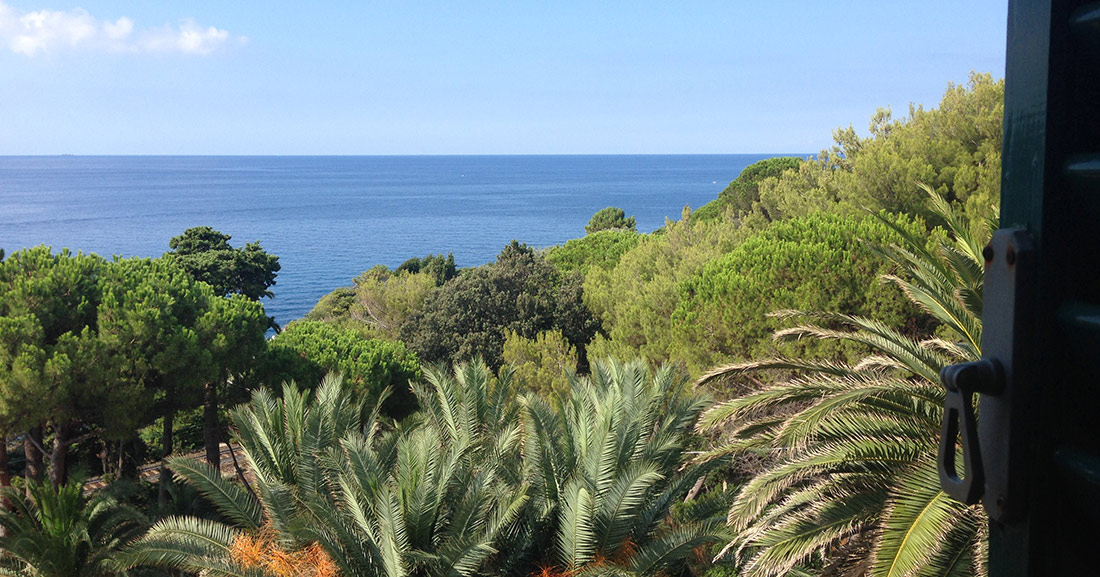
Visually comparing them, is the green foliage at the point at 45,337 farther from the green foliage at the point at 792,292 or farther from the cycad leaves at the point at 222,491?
the green foliage at the point at 792,292

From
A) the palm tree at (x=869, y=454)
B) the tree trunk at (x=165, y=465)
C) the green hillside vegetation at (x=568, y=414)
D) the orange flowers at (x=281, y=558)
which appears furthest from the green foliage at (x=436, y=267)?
the palm tree at (x=869, y=454)

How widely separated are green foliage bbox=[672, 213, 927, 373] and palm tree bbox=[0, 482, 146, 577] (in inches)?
404

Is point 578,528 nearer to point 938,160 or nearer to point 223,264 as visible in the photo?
point 938,160

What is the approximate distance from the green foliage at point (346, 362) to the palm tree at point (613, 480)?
7962mm

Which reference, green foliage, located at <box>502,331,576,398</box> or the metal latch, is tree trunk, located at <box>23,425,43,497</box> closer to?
green foliage, located at <box>502,331,576,398</box>

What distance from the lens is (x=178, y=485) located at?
17.6 m

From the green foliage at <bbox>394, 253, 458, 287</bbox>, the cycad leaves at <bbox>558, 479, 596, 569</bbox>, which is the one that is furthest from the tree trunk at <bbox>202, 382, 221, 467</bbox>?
the green foliage at <bbox>394, 253, 458, 287</bbox>

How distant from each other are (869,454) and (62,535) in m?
11.6

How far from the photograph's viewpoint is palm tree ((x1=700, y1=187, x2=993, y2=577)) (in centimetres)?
624

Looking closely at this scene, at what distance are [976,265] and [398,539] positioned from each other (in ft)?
21.2

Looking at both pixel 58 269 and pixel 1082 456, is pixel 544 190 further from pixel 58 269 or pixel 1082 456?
pixel 1082 456

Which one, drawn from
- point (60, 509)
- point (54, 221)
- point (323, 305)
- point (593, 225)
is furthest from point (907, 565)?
point (54, 221)

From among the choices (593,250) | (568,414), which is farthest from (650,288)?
(593,250)

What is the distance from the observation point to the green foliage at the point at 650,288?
2006 centimetres
